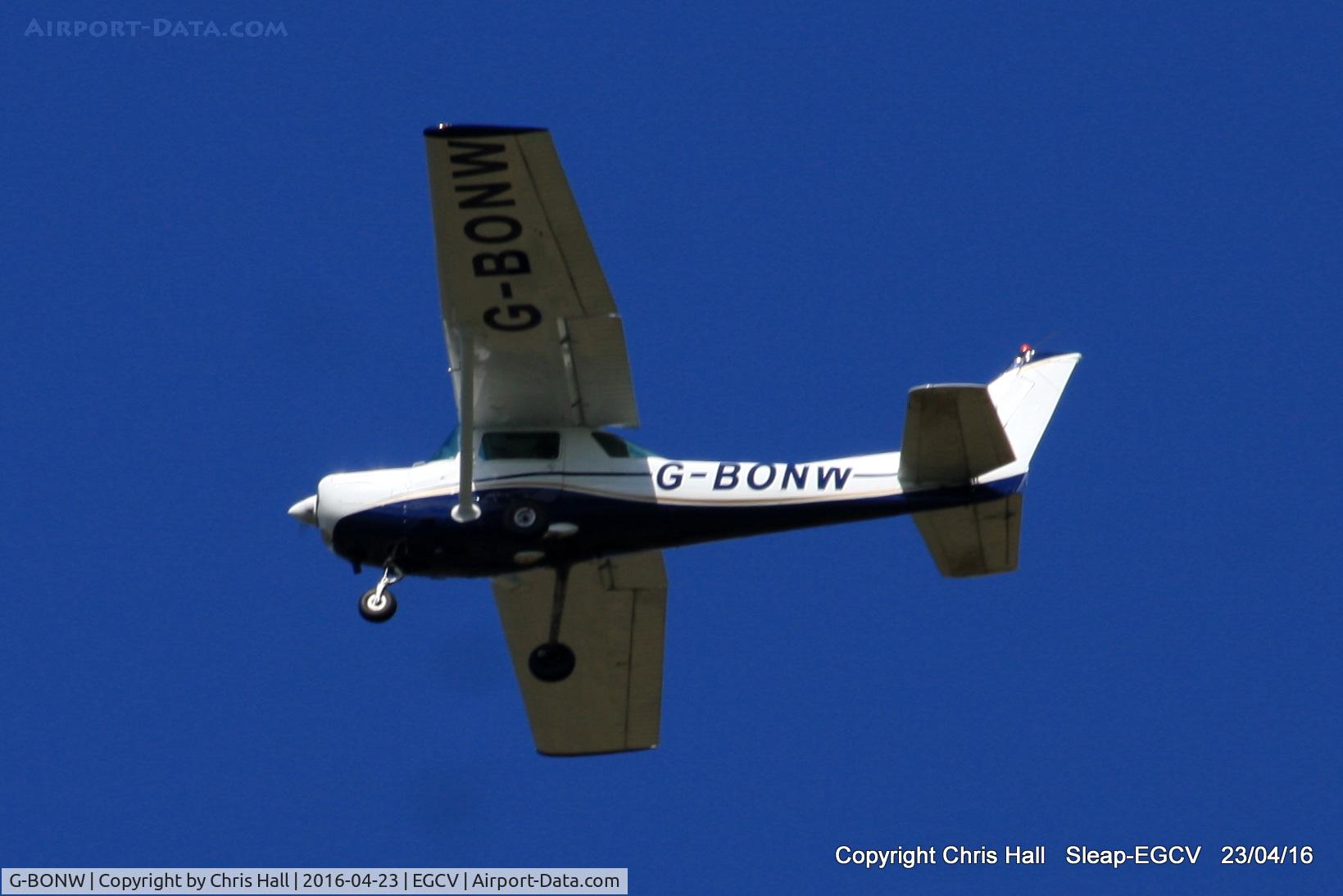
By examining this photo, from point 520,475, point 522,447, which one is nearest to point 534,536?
point 520,475

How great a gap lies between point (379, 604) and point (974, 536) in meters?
4.91

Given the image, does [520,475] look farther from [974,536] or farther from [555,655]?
[974,536]

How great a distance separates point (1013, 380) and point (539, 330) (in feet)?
13.6

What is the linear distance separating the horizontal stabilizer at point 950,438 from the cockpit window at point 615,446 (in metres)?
2.26

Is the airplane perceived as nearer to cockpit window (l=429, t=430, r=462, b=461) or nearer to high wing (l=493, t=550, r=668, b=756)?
cockpit window (l=429, t=430, r=462, b=461)

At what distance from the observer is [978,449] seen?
17266 mm

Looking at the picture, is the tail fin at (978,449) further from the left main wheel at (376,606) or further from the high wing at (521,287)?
the left main wheel at (376,606)

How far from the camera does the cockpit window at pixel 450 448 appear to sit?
1850 cm

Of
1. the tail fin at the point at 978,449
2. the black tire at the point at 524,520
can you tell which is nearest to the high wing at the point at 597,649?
the black tire at the point at 524,520

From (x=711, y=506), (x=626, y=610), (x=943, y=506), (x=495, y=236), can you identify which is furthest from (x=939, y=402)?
(x=626, y=610)

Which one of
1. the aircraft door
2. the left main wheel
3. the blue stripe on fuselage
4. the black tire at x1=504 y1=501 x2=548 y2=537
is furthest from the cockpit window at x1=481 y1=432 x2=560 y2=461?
the left main wheel

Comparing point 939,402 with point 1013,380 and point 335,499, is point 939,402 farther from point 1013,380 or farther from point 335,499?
point 335,499

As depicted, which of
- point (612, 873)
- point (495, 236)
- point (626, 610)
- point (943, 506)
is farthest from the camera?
point (626, 610)

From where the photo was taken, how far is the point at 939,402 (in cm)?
1683
